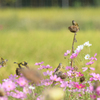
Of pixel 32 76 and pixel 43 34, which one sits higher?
pixel 43 34

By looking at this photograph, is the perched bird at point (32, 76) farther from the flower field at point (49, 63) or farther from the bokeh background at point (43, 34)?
the bokeh background at point (43, 34)

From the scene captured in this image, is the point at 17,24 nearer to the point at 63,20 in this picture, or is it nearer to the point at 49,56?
the point at 63,20

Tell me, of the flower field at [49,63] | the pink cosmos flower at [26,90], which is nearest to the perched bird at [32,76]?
the flower field at [49,63]

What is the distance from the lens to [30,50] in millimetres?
6508

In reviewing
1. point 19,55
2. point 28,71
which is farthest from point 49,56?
point 28,71

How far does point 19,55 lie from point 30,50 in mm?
767

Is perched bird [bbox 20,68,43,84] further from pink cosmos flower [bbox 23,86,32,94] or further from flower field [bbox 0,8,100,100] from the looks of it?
pink cosmos flower [bbox 23,86,32,94]

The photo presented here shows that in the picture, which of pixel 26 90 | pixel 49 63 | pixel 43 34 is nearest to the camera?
pixel 26 90

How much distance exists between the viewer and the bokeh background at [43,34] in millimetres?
5453

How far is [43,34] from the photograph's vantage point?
968cm

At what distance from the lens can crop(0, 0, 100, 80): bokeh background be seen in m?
5.45

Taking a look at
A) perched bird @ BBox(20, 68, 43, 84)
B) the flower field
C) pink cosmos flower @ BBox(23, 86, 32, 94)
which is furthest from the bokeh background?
perched bird @ BBox(20, 68, 43, 84)

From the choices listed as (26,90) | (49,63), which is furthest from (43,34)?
(26,90)

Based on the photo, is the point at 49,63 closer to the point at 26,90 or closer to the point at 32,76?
the point at 26,90
